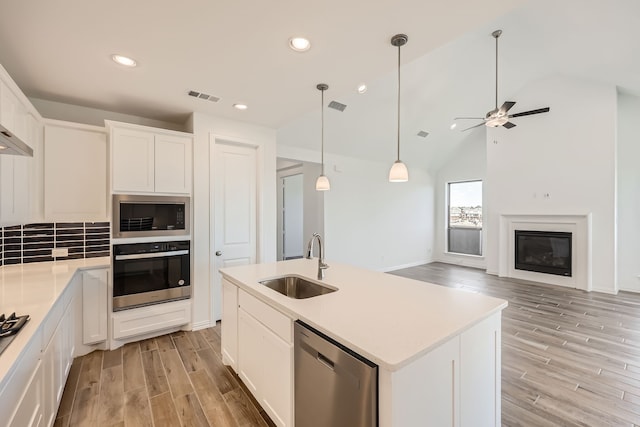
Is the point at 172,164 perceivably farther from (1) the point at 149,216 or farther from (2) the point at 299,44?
(2) the point at 299,44

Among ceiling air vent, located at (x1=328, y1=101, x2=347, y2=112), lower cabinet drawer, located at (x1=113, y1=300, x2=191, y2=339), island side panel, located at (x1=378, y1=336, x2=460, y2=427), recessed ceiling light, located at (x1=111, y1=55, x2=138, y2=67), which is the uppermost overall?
ceiling air vent, located at (x1=328, y1=101, x2=347, y2=112)

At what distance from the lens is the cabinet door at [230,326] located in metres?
2.33

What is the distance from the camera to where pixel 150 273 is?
3.02 meters

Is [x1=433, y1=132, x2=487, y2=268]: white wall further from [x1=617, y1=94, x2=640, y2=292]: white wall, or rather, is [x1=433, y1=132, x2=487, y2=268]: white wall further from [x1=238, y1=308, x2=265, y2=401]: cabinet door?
[x1=238, y1=308, x2=265, y2=401]: cabinet door

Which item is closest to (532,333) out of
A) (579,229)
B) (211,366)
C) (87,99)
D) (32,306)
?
(579,229)

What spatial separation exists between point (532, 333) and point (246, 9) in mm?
4306

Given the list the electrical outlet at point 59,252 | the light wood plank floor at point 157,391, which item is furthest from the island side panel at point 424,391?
the electrical outlet at point 59,252

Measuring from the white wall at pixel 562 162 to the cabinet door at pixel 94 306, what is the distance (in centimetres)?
705

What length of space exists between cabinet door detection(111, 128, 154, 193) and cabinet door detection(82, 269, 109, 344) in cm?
89

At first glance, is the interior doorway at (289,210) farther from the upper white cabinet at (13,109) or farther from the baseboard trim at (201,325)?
the upper white cabinet at (13,109)

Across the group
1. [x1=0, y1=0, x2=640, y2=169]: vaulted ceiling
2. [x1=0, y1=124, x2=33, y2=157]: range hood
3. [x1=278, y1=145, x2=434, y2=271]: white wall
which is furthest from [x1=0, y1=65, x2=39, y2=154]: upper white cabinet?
[x1=278, y1=145, x2=434, y2=271]: white wall

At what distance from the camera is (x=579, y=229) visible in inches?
202

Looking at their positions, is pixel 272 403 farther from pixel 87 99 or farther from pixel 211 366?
pixel 87 99

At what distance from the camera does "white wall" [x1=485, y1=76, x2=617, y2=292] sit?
191 inches
